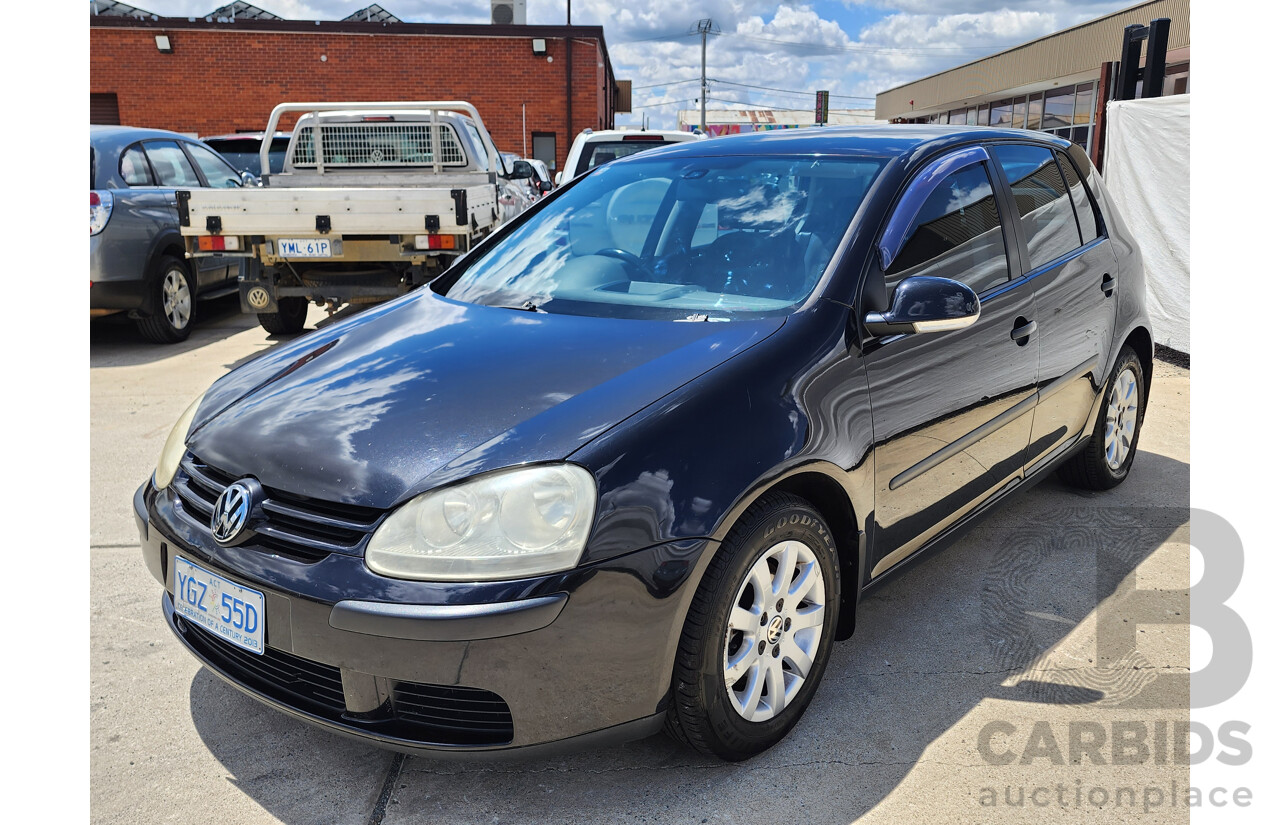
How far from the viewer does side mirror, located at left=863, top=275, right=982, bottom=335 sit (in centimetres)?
266

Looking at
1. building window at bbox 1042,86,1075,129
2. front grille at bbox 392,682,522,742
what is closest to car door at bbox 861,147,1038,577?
front grille at bbox 392,682,522,742

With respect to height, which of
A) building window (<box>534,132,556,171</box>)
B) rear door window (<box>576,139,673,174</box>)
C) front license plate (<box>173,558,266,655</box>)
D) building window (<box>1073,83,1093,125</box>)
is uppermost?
building window (<box>1073,83,1093,125</box>)

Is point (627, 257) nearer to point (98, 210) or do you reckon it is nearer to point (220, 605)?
point (220, 605)

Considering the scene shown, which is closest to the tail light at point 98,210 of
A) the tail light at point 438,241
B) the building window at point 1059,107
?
the tail light at point 438,241

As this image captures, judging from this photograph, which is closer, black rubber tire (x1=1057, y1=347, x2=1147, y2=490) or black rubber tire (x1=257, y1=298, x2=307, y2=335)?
black rubber tire (x1=1057, y1=347, x2=1147, y2=490)

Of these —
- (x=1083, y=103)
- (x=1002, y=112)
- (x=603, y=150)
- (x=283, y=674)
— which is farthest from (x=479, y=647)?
(x=1002, y=112)

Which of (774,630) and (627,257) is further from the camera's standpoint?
(627,257)

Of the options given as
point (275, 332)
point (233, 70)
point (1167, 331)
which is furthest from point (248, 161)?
point (233, 70)

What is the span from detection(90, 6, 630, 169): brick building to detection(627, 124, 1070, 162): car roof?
2319 cm

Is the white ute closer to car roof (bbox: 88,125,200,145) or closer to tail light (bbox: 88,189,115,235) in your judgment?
tail light (bbox: 88,189,115,235)

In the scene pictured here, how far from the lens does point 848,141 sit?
3309 mm

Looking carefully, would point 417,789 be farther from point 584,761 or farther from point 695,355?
point 695,355

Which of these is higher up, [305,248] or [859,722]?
[305,248]

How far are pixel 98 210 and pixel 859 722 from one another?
7055mm
